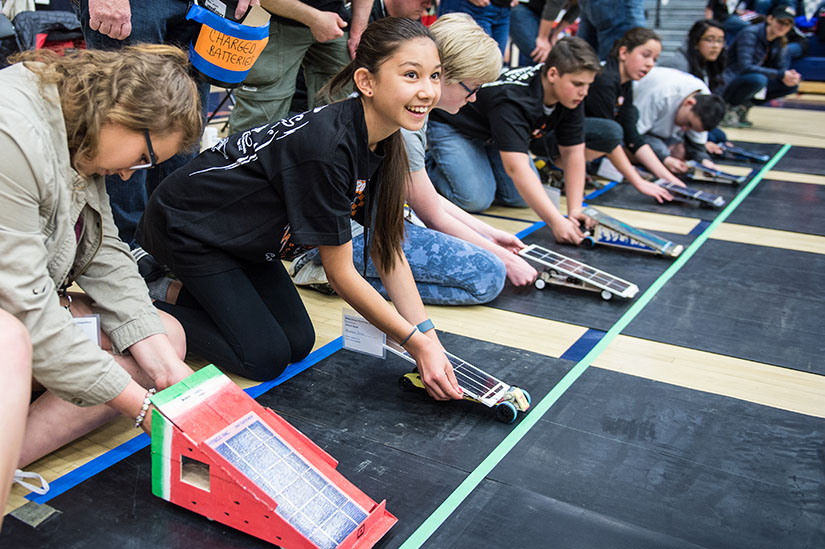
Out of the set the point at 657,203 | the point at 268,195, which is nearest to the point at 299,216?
the point at 268,195

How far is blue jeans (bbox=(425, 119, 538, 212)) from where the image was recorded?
3785mm

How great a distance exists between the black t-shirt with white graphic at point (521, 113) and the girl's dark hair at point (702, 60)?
98.8 inches

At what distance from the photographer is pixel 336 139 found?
6.07 feet

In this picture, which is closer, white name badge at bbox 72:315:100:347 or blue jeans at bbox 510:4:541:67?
white name badge at bbox 72:315:100:347

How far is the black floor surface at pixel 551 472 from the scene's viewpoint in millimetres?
1488

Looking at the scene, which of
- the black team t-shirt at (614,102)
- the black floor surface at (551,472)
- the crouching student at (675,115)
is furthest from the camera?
the crouching student at (675,115)

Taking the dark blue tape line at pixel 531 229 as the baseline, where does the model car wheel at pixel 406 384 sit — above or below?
above

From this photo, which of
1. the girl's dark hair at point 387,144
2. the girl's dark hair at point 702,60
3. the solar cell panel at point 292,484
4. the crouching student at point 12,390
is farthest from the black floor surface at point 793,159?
the crouching student at point 12,390

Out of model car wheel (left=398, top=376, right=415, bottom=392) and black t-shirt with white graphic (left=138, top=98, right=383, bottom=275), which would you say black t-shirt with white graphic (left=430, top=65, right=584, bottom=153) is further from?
model car wheel (left=398, top=376, right=415, bottom=392)

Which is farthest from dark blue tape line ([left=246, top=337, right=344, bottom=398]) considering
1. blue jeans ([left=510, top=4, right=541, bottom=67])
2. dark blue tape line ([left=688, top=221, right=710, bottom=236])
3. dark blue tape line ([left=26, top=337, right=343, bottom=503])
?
blue jeans ([left=510, top=4, right=541, bottom=67])

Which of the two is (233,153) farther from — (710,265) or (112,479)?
(710,265)

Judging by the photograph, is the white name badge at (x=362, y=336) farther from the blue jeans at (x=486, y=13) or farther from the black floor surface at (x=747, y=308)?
the blue jeans at (x=486, y=13)

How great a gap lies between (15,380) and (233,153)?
3.42 ft

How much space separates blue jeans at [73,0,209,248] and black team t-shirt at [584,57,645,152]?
2541 mm
